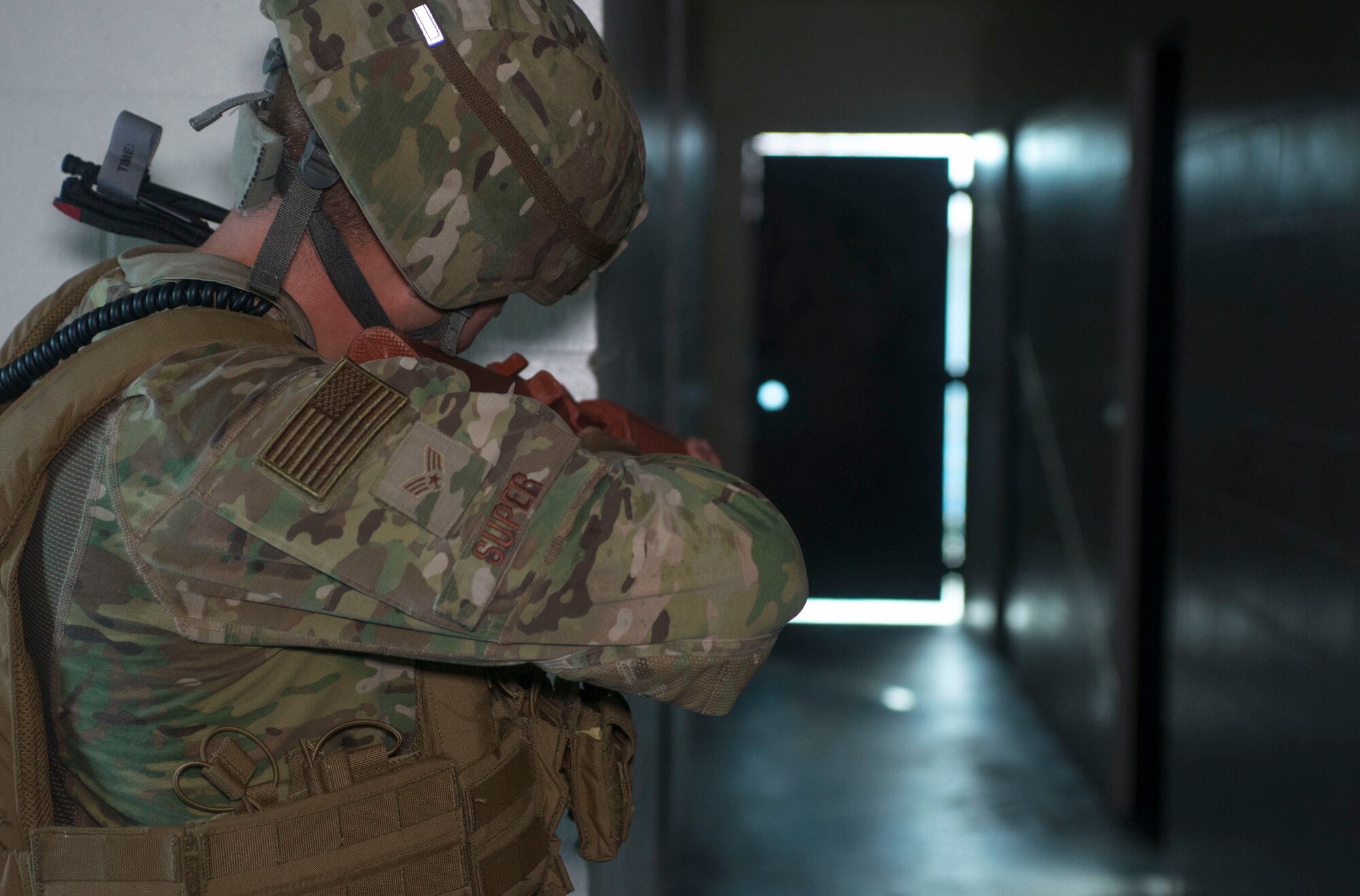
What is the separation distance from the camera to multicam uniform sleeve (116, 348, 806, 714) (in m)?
0.67

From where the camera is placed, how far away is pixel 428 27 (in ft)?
2.61

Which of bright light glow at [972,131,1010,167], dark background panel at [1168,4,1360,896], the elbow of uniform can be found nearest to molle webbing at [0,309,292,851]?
the elbow of uniform

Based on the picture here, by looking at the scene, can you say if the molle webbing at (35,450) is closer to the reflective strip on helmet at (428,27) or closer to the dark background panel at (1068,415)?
the reflective strip on helmet at (428,27)

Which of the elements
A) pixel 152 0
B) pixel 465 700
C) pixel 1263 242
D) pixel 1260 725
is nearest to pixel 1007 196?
pixel 1263 242

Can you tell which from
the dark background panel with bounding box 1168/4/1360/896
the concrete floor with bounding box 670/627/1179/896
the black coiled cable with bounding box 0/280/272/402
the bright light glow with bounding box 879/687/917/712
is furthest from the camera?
the bright light glow with bounding box 879/687/917/712

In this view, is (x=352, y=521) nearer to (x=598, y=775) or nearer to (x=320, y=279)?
(x=320, y=279)

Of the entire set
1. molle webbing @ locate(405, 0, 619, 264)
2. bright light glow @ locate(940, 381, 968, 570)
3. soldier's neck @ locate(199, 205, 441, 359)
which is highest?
molle webbing @ locate(405, 0, 619, 264)

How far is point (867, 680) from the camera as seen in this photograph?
478 centimetres

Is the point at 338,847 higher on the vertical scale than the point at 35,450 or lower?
lower

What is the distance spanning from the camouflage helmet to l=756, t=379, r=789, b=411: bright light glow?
4.92m

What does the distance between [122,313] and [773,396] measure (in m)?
5.10

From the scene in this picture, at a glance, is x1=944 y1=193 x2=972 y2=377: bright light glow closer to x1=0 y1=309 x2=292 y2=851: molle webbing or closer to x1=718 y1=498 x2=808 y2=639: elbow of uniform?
x1=718 y1=498 x2=808 y2=639: elbow of uniform

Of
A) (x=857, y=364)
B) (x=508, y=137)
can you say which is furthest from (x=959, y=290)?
(x=508, y=137)

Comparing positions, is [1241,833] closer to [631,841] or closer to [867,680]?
[631,841]
